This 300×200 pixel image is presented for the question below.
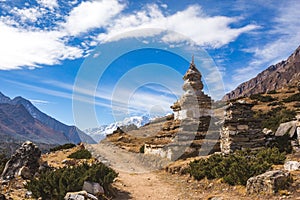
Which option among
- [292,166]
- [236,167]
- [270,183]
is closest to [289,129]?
[292,166]

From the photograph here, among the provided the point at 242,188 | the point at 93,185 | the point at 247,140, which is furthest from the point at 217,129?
the point at 93,185

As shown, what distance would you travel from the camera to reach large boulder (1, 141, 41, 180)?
38.7 feet

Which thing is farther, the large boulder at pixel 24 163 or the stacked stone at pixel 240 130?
the stacked stone at pixel 240 130

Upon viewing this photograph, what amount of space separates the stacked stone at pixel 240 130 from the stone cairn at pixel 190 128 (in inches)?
158

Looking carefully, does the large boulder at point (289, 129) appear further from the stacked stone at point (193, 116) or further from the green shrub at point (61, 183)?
the green shrub at point (61, 183)

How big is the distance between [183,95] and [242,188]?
54.5 feet

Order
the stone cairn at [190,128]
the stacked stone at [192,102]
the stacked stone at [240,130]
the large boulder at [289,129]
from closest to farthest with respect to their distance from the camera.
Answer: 1. the stacked stone at [240,130]
2. the large boulder at [289,129]
3. the stone cairn at [190,128]
4. the stacked stone at [192,102]

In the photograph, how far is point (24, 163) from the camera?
12055 millimetres

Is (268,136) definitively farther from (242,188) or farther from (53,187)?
(53,187)

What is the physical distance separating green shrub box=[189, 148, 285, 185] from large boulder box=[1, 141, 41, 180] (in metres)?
7.37

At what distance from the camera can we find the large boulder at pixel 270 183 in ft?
24.8

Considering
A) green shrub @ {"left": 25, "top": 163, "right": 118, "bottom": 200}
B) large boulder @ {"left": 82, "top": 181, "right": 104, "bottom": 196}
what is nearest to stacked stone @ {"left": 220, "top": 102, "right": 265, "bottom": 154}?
green shrub @ {"left": 25, "top": 163, "right": 118, "bottom": 200}

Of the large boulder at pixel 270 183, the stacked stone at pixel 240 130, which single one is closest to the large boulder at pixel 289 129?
the stacked stone at pixel 240 130

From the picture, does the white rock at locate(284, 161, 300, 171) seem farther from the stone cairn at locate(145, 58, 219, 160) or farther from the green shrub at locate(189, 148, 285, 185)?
the stone cairn at locate(145, 58, 219, 160)
